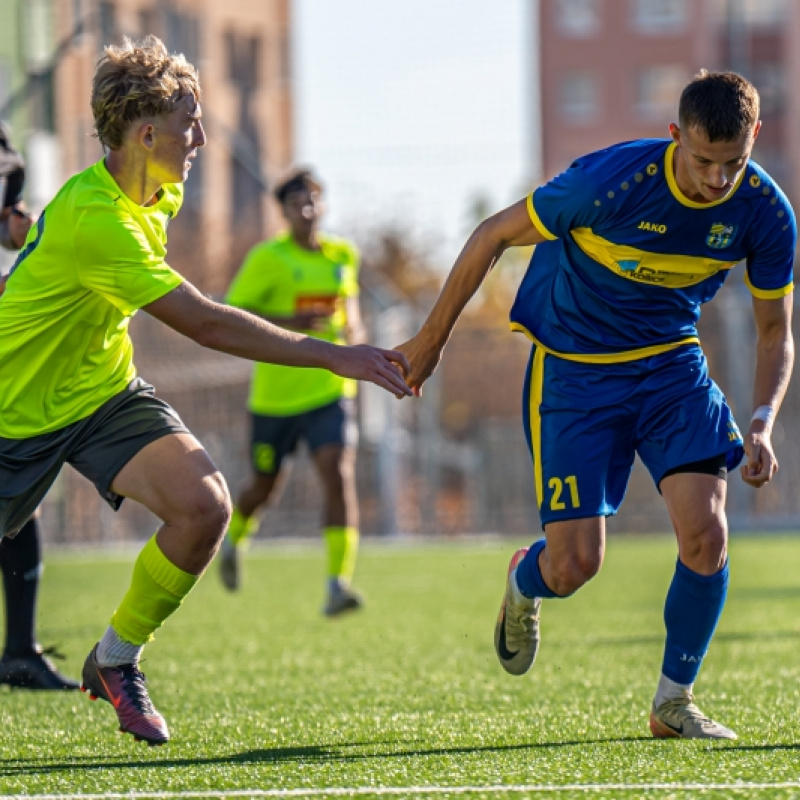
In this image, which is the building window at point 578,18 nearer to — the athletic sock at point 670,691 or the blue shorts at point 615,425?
the blue shorts at point 615,425

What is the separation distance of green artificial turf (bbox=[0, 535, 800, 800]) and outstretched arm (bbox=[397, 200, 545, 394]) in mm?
1185

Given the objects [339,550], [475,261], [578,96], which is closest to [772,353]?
[475,261]

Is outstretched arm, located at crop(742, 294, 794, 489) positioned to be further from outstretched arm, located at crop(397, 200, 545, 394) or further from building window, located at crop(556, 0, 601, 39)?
building window, located at crop(556, 0, 601, 39)

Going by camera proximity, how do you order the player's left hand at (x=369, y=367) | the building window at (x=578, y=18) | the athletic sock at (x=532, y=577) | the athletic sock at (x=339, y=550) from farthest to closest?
1. the building window at (x=578, y=18)
2. the athletic sock at (x=339, y=550)
3. the athletic sock at (x=532, y=577)
4. the player's left hand at (x=369, y=367)

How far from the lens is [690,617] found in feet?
16.6

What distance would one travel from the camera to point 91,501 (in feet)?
59.4

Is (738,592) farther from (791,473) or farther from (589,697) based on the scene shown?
(791,473)

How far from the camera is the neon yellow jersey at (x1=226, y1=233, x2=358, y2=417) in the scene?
962 centimetres

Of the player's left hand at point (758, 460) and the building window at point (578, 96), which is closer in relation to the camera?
→ the player's left hand at point (758, 460)

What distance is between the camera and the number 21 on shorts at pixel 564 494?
5270mm

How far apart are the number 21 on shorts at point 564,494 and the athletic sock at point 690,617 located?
38 cm

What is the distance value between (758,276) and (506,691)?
188 centimetres

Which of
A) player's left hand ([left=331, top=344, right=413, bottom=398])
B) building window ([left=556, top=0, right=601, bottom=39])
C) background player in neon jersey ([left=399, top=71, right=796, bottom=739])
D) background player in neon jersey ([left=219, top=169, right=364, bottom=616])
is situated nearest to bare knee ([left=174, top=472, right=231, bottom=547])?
player's left hand ([left=331, top=344, right=413, bottom=398])

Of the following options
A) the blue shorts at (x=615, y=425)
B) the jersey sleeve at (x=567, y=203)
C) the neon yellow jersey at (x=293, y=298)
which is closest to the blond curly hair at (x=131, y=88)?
the jersey sleeve at (x=567, y=203)
